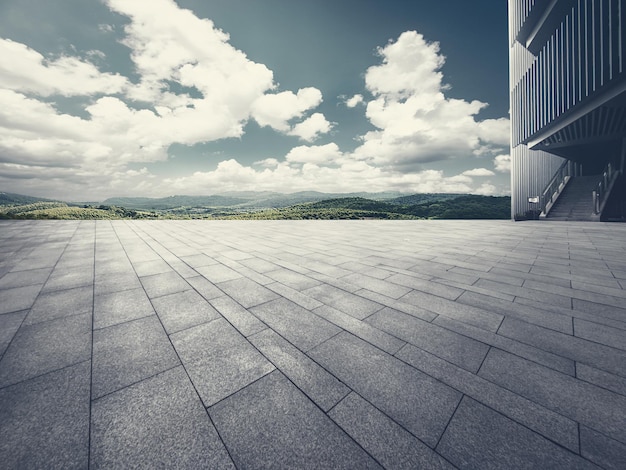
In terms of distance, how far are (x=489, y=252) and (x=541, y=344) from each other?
20.0ft

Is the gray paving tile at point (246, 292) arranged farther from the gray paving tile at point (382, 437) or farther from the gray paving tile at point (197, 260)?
the gray paving tile at point (382, 437)

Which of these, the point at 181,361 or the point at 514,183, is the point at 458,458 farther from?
the point at 514,183

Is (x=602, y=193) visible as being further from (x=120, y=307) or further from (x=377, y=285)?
(x=120, y=307)

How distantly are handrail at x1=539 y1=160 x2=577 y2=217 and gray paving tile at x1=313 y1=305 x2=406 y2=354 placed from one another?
91.9 feet

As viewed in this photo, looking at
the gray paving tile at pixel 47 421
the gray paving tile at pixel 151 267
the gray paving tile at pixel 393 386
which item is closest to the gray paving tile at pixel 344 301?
the gray paving tile at pixel 393 386

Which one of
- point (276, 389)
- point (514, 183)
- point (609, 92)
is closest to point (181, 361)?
point (276, 389)

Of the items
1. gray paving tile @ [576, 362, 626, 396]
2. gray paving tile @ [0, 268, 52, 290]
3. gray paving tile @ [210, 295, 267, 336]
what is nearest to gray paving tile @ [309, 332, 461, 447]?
gray paving tile @ [210, 295, 267, 336]

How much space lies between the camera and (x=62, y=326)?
3395 millimetres

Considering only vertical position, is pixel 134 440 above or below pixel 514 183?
below

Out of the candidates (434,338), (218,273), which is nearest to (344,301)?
(434,338)

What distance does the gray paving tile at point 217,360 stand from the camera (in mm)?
2318

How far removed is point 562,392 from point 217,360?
330 centimetres

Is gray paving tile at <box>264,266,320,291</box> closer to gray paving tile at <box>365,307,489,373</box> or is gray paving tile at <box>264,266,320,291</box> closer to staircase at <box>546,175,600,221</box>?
gray paving tile at <box>365,307,489,373</box>

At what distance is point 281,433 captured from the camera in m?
1.81
